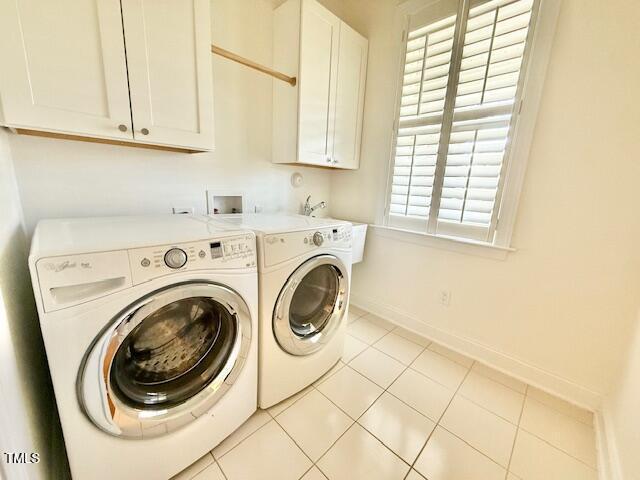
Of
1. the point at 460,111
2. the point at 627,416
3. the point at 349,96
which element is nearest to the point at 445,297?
the point at 627,416

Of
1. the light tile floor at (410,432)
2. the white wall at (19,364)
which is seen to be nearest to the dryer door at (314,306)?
the light tile floor at (410,432)

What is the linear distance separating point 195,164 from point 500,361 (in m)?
2.35

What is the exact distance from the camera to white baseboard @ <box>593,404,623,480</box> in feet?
3.28

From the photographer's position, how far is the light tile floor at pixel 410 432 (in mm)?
1032

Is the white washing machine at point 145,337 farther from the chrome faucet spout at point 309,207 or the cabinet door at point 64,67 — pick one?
the chrome faucet spout at point 309,207

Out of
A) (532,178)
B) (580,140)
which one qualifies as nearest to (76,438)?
(532,178)

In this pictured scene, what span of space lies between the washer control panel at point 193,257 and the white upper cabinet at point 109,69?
61 cm

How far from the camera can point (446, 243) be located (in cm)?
177

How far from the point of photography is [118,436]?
79cm

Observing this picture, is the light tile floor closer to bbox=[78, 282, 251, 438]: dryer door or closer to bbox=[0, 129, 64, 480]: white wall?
bbox=[78, 282, 251, 438]: dryer door

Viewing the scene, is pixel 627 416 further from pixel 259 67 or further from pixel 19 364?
pixel 259 67

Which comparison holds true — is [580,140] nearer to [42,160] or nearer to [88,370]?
[88,370]

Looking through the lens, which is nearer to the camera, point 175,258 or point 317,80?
point 175,258

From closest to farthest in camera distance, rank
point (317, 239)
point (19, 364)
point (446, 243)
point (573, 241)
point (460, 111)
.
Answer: point (19, 364), point (317, 239), point (573, 241), point (460, 111), point (446, 243)
